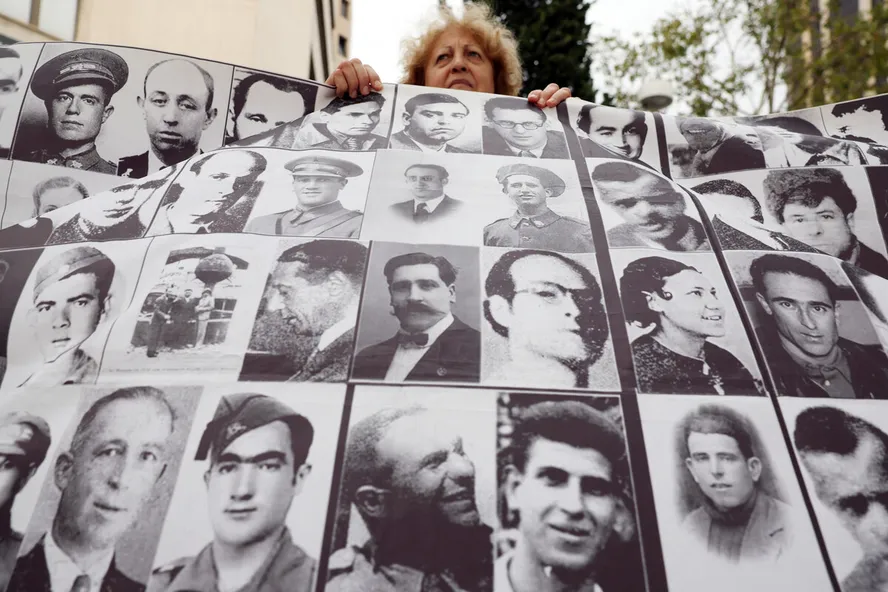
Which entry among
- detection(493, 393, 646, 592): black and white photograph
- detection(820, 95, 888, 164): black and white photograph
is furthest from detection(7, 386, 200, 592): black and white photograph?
detection(820, 95, 888, 164): black and white photograph

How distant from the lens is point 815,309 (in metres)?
0.62

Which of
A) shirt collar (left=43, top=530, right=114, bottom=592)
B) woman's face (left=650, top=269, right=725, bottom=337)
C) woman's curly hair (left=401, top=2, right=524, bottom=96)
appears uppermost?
woman's curly hair (left=401, top=2, right=524, bottom=96)

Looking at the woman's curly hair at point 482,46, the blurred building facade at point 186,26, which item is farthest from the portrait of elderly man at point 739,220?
the blurred building facade at point 186,26

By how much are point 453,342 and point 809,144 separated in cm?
66

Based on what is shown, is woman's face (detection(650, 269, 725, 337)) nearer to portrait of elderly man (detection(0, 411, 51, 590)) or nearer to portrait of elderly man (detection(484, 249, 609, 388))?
portrait of elderly man (detection(484, 249, 609, 388))

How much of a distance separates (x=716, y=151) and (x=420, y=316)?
1.84ft

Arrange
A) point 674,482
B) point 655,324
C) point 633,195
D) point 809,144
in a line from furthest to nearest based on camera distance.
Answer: point 809,144, point 633,195, point 655,324, point 674,482

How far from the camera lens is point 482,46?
1.51 metres

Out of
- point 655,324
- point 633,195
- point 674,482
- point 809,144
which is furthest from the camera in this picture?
point 809,144

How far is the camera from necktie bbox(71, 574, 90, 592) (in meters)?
0.42

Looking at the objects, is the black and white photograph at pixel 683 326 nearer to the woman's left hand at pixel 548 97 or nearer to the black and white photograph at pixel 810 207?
the black and white photograph at pixel 810 207

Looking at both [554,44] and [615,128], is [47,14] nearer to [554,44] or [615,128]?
[615,128]

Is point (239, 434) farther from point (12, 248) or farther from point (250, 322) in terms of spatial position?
point (12, 248)

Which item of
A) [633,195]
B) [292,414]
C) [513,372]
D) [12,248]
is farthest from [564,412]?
[12,248]
